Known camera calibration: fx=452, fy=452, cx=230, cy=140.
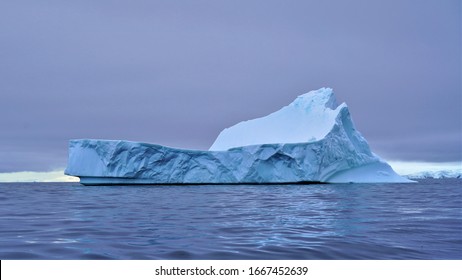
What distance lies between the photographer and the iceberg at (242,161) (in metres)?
28.8

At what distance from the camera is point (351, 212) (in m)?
11.0

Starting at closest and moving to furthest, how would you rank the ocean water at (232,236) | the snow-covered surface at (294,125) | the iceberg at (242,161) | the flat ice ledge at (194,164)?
the ocean water at (232,236) < the flat ice ledge at (194,164) < the iceberg at (242,161) < the snow-covered surface at (294,125)

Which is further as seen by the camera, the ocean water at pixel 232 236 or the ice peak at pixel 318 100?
the ice peak at pixel 318 100

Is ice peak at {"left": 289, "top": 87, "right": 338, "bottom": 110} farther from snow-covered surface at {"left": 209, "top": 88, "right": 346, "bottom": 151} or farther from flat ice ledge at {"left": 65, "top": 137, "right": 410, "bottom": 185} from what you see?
flat ice ledge at {"left": 65, "top": 137, "right": 410, "bottom": 185}

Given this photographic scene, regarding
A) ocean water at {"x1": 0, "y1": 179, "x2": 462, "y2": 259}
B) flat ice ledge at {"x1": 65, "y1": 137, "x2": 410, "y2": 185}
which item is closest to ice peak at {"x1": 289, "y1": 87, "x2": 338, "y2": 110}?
flat ice ledge at {"x1": 65, "y1": 137, "x2": 410, "y2": 185}

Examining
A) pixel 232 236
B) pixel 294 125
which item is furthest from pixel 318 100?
pixel 232 236

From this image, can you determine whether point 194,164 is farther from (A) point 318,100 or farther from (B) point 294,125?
(A) point 318,100

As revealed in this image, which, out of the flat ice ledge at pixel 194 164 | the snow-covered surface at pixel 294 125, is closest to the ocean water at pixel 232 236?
the flat ice ledge at pixel 194 164

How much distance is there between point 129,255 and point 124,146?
2338cm

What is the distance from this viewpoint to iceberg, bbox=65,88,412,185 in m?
28.8

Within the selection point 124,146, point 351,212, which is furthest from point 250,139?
point 351,212

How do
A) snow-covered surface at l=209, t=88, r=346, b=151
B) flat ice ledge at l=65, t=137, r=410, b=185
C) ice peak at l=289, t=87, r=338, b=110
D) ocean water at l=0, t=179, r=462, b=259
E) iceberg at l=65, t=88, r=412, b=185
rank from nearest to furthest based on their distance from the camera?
ocean water at l=0, t=179, r=462, b=259 → flat ice ledge at l=65, t=137, r=410, b=185 → iceberg at l=65, t=88, r=412, b=185 → snow-covered surface at l=209, t=88, r=346, b=151 → ice peak at l=289, t=87, r=338, b=110

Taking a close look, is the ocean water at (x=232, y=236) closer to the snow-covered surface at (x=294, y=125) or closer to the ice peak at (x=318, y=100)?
the snow-covered surface at (x=294, y=125)

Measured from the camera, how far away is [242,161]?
30656 mm
